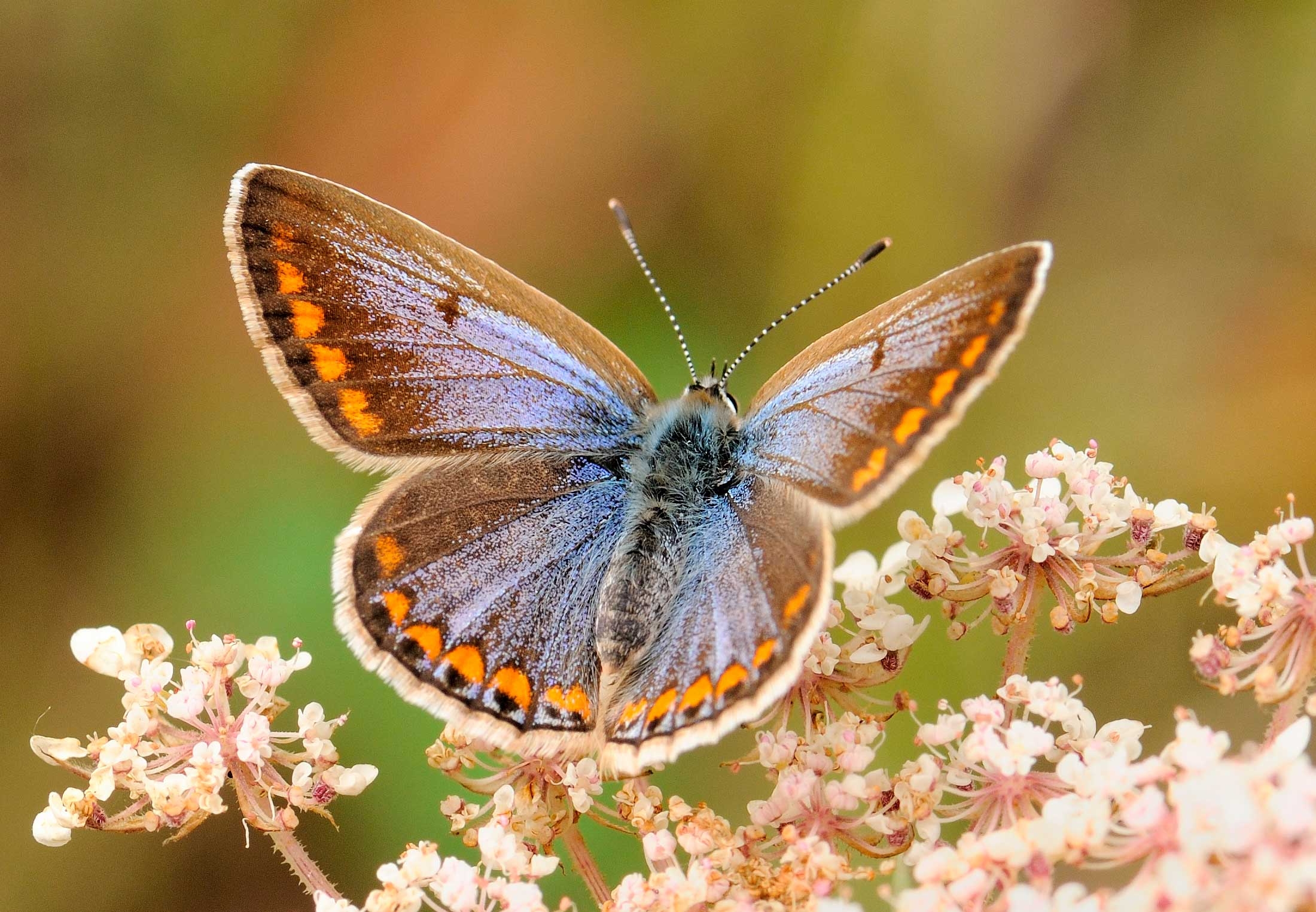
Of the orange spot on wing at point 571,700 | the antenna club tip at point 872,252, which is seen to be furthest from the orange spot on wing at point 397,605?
the antenna club tip at point 872,252

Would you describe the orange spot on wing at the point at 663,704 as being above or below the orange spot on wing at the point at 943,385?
below

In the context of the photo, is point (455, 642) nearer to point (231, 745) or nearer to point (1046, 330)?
point (231, 745)

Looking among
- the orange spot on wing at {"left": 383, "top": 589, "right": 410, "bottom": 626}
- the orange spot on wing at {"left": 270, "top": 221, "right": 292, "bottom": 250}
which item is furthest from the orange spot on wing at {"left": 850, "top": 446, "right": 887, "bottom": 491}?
the orange spot on wing at {"left": 270, "top": 221, "right": 292, "bottom": 250}

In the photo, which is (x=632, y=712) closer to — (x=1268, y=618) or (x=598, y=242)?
(x=1268, y=618)

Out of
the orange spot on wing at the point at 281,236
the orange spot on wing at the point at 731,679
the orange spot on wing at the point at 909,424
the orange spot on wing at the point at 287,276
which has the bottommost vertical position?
the orange spot on wing at the point at 731,679

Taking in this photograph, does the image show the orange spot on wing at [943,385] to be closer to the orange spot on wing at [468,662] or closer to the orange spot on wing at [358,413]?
the orange spot on wing at [468,662]

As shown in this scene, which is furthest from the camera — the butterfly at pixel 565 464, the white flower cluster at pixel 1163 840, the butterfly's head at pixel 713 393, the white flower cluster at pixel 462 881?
the butterfly's head at pixel 713 393

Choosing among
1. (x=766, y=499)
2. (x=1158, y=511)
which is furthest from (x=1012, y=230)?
(x=766, y=499)
